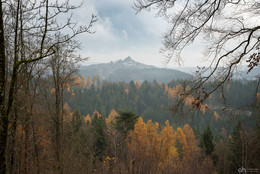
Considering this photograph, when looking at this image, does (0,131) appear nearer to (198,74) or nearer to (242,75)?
(198,74)

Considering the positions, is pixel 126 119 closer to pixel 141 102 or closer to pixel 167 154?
pixel 167 154

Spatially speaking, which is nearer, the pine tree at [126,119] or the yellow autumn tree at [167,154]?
the yellow autumn tree at [167,154]

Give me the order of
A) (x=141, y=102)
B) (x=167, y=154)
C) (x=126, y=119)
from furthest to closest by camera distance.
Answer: (x=141, y=102), (x=126, y=119), (x=167, y=154)

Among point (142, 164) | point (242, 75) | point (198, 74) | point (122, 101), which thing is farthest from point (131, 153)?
point (122, 101)

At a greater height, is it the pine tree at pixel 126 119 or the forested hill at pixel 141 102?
the pine tree at pixel 126 119

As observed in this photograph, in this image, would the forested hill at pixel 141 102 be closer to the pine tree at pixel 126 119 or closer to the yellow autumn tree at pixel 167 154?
the yellow autumn tree at pixel 167 154

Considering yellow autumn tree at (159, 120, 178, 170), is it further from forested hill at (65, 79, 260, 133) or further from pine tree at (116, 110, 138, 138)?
forested hill at (65, 79, 260, 133)

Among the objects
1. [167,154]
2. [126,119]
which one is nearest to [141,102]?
[126,119]

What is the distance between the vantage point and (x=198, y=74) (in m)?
3.52

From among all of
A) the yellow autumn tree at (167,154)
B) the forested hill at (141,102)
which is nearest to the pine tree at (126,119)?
the yellow autumn tree at (167,154)

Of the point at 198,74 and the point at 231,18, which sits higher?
the point at 231,18

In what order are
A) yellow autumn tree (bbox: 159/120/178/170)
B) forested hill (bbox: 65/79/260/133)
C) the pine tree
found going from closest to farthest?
1. yellow autumn tree (bbox: 159/120/178/170)
2. the pine tree
3. forested hill (bbox: 65/79/260/133)

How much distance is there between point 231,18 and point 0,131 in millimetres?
4974

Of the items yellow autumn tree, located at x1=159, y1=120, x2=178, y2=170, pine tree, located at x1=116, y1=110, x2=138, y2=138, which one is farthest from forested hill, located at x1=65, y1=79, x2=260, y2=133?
pine tree, located at x1=116, y1=110, x2=138, y2=138
